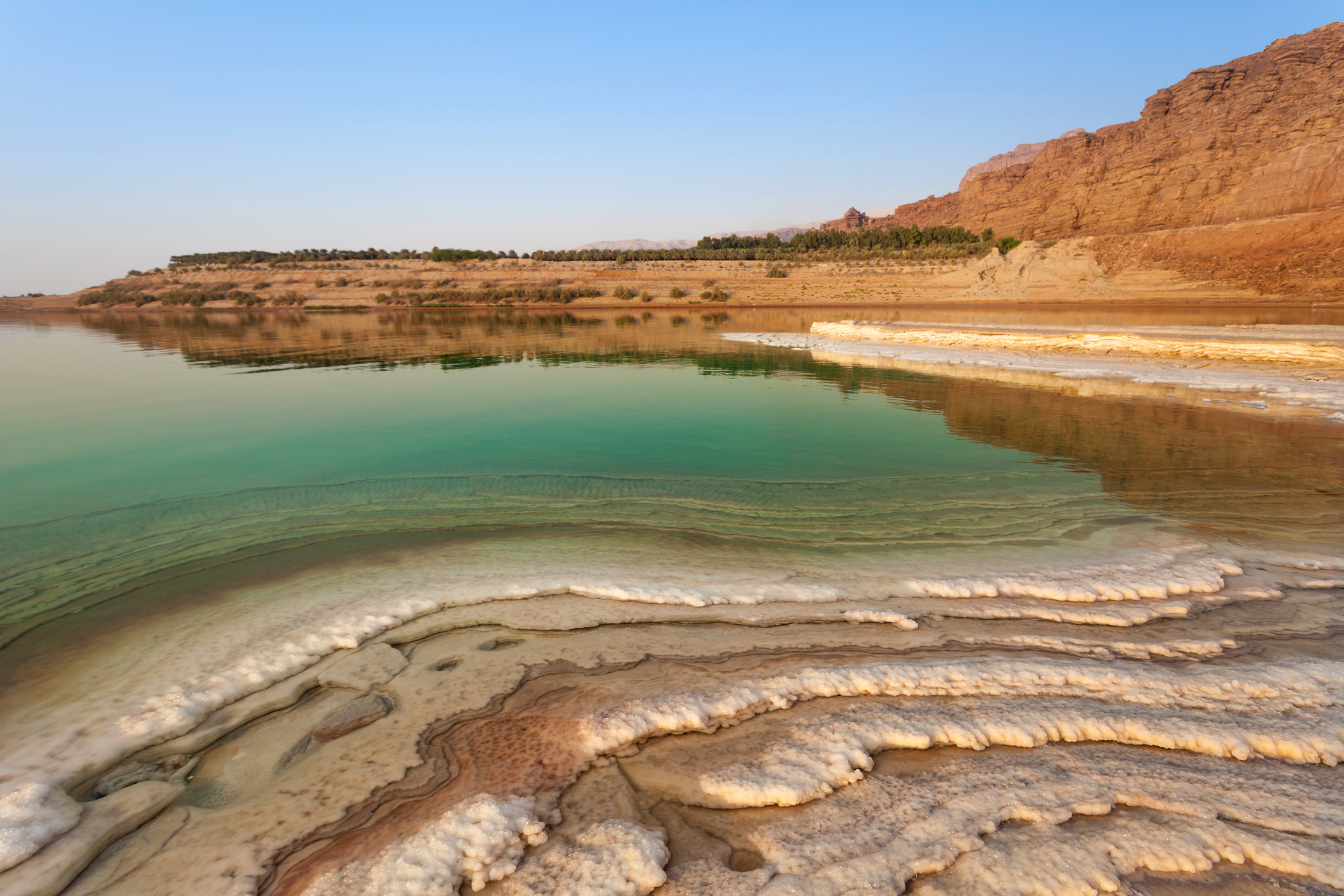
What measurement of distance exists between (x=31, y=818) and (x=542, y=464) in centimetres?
742

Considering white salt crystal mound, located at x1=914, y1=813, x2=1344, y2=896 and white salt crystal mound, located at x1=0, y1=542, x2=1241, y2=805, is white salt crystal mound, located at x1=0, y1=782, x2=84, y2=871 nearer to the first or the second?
white salt crystal mound, located at x1=0, y1=542, x2=1241, y2=805

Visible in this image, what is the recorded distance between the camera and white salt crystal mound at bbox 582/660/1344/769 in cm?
338

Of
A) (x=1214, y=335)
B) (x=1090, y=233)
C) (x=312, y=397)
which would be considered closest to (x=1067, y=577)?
(x=312, y=397)

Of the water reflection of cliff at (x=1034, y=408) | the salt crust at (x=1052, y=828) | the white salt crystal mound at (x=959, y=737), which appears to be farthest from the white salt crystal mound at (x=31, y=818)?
the water reflection of cliff at (x=1034, y=408)

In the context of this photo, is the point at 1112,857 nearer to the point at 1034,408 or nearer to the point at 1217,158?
the point at 1034,408

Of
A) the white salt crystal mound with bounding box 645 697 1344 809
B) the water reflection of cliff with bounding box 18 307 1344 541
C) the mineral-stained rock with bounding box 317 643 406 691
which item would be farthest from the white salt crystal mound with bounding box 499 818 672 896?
the water reflection of cliff with bounding box 18 307 1344 541

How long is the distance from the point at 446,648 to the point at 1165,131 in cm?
11795

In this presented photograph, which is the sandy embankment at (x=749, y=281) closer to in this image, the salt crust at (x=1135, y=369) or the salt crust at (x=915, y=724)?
the salt crust at (x=1135, y=369)

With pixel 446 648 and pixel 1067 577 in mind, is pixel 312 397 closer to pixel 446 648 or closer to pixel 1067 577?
pixel 446 648

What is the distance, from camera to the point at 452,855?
277 cm

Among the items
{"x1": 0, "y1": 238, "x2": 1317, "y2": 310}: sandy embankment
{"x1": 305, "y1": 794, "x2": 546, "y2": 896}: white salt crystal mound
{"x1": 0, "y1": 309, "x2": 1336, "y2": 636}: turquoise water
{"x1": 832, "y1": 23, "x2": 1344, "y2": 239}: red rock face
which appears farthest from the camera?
{"x1": 832, "y1": 23, "x2": 1344, "y2": 239}: red rock face

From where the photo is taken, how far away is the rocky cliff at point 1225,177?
51.4m

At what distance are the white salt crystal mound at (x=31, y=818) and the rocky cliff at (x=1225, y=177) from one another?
6558cm

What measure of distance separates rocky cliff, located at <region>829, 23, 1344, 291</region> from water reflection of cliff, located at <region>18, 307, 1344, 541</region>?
43265 millimetres
